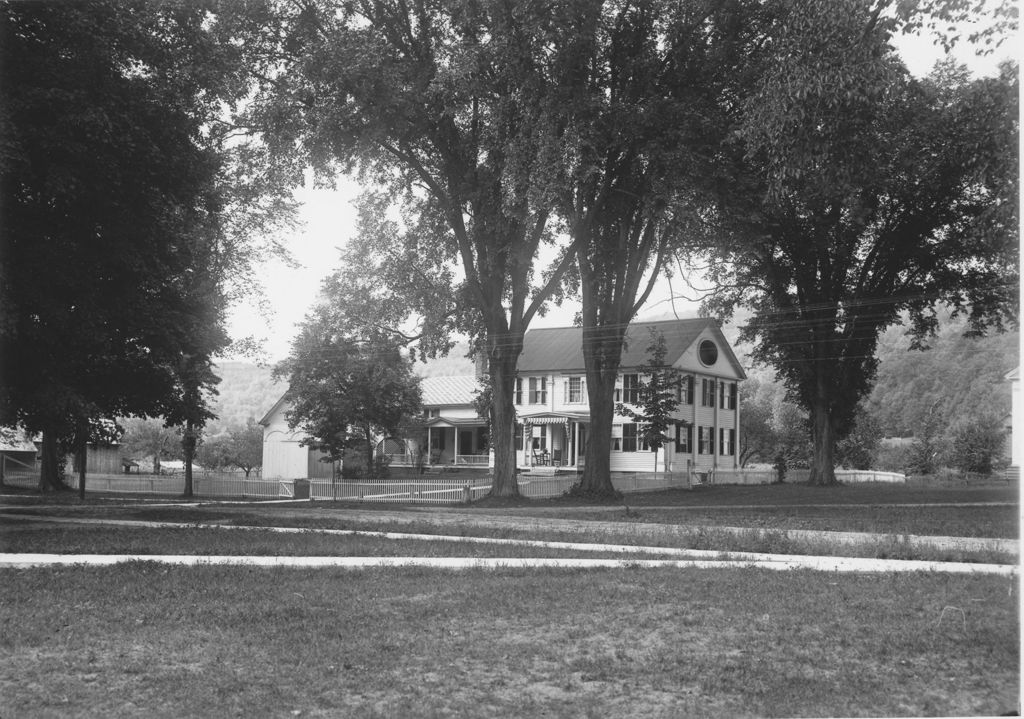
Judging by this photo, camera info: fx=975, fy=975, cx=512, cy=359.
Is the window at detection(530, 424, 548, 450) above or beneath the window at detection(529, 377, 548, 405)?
beneath

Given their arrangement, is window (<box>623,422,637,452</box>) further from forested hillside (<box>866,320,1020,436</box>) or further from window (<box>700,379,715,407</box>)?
forested hillside (<box>866,320,1020,436</box>)

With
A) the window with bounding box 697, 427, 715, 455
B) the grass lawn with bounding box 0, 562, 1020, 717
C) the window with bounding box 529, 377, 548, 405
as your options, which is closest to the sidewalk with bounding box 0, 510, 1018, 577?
the grass lawn with bounding box 0, 562, 1020, 717

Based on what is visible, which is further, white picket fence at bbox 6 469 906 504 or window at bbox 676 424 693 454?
window at bbox 676 424 693 454

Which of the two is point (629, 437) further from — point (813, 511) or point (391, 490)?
point (813, 511)

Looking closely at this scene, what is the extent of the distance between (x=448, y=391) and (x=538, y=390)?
346 inches

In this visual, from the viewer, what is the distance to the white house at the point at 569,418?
176ft

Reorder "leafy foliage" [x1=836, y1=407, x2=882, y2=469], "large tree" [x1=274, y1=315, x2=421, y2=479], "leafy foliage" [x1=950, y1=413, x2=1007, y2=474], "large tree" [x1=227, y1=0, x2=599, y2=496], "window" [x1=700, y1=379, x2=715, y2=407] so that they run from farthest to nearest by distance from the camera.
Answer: "leafy foliage" [x1=836, y1=407, x2=882, y2=469], "window" [x1=700, y1=379, x2=715, y2=407], "large tree" [x1=274, y1=315, x2=421, y2=479], "leafy foliage" [x1=950, y1=413, x2=1007, y2=474], "large tree" [x1=227, y1=0, x2=599, y2=496]

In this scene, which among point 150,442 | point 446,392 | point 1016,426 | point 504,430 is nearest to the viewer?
point 1016,426

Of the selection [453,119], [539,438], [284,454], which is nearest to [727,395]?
[539,438]

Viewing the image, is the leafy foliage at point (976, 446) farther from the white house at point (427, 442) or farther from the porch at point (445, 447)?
the white house at point (427, 442)

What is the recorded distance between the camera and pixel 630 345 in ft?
183

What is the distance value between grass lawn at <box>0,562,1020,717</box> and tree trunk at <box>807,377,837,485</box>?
32.0 metres

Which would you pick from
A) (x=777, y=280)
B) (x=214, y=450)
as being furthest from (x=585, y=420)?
(x=214, y=450)

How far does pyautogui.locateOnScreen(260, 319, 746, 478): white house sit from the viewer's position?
53.5 m
